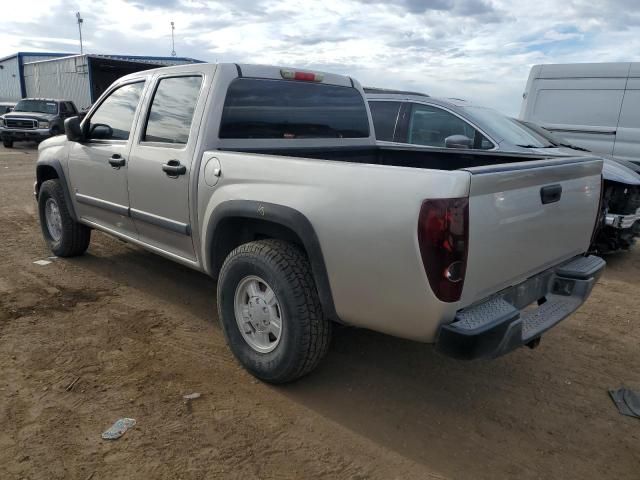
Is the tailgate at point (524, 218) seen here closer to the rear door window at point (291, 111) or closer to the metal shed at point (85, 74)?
the rear door window at point (291, 111)

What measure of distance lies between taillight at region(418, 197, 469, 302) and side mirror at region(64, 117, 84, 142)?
143 inches

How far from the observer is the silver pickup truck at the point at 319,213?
238cm

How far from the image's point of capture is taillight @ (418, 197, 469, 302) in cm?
226

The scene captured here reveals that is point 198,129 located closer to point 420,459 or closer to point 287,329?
point 287,329

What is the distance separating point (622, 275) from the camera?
224 inches

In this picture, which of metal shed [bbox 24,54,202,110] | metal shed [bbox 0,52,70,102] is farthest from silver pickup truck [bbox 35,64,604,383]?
metal shed [bbox 0,52,70,102]

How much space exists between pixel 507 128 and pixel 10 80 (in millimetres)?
38803

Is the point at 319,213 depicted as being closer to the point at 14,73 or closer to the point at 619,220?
the point at 619,220

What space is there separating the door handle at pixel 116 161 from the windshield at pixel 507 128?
4102 millimetres

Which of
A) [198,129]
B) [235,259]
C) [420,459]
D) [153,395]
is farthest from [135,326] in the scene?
[420,459]

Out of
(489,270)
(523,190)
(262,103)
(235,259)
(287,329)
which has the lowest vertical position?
(287,329)

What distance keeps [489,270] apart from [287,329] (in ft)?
3.77

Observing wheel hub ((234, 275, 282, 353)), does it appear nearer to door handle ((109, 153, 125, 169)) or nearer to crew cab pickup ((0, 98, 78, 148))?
door handle ((109, 153, 125, 169))

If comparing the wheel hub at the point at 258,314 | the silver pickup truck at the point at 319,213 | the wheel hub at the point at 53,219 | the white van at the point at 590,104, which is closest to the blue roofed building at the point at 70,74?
the wheel hub at the point at 53,219
